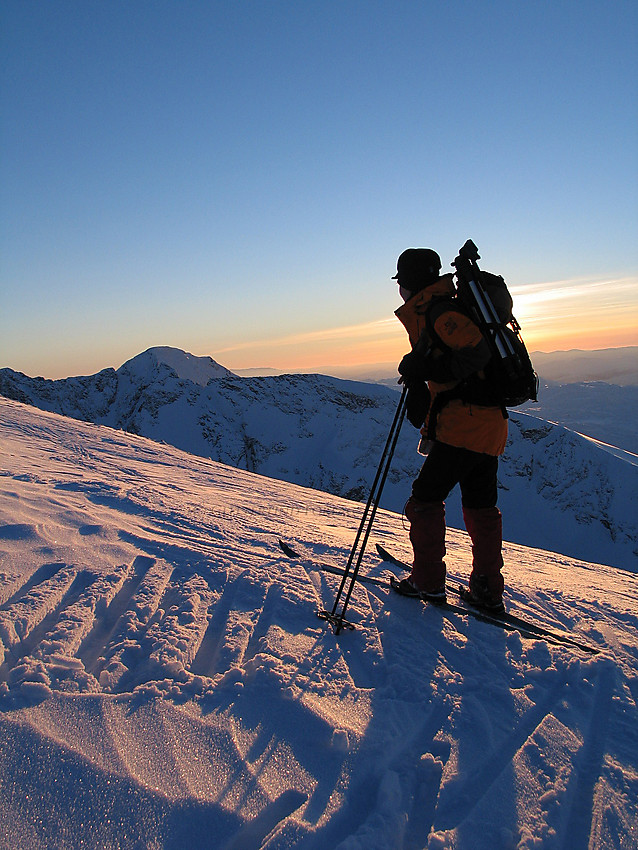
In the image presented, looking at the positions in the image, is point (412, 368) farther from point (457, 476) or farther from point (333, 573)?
point (333, 573)

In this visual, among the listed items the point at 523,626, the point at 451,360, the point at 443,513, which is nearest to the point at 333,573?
the point at 443,513

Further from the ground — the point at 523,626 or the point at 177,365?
the point at 177,365

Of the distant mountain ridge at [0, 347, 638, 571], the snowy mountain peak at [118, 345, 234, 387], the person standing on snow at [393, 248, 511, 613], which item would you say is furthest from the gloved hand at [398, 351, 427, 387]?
the snowy mountain peak at [118, 345, 234, 387]

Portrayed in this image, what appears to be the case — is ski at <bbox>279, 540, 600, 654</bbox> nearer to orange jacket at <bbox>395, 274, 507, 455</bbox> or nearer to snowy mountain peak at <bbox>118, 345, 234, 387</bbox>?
orange jacket at <bbox>395, 274, 507, 455</bbox>

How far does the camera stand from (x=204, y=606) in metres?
3.17

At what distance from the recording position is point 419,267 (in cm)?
351

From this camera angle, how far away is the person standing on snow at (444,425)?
10.6 ft

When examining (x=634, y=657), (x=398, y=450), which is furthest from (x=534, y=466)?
(x=634, y=657)

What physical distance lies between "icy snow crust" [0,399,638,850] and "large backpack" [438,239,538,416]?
5.41 feet

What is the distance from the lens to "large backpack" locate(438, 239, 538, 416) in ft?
10.7

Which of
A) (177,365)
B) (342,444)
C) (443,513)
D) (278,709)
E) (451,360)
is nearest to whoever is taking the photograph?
(278,709)

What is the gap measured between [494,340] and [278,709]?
2616mm

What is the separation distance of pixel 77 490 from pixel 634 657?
5.65 meters

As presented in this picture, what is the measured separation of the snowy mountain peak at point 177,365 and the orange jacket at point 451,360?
57864 mm
